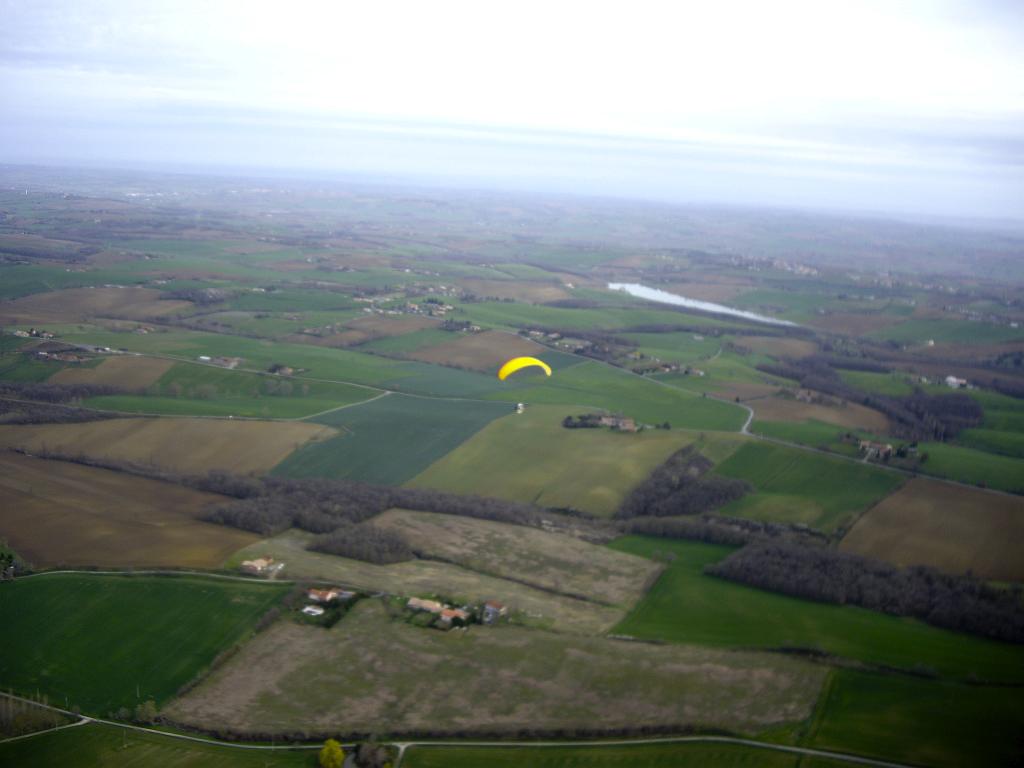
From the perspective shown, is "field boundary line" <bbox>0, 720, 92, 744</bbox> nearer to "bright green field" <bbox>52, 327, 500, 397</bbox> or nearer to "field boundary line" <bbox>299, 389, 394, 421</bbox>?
A: "field boundary line" <bbox>299, 389, 394, 421</bbox>

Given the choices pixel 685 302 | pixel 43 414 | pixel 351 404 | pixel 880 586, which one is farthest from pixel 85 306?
pixel 880 586

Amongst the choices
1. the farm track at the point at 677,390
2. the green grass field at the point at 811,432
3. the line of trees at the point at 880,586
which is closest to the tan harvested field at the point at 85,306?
the farm track at the point at 677,390

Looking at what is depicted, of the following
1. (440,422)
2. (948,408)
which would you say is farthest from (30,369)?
(948,408)

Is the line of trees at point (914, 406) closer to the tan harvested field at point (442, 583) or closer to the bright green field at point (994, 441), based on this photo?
the bright green field at point (994, 441)

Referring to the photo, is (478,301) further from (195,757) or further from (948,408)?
(195,757)

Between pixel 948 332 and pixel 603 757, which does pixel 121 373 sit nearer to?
pixel 603 757
